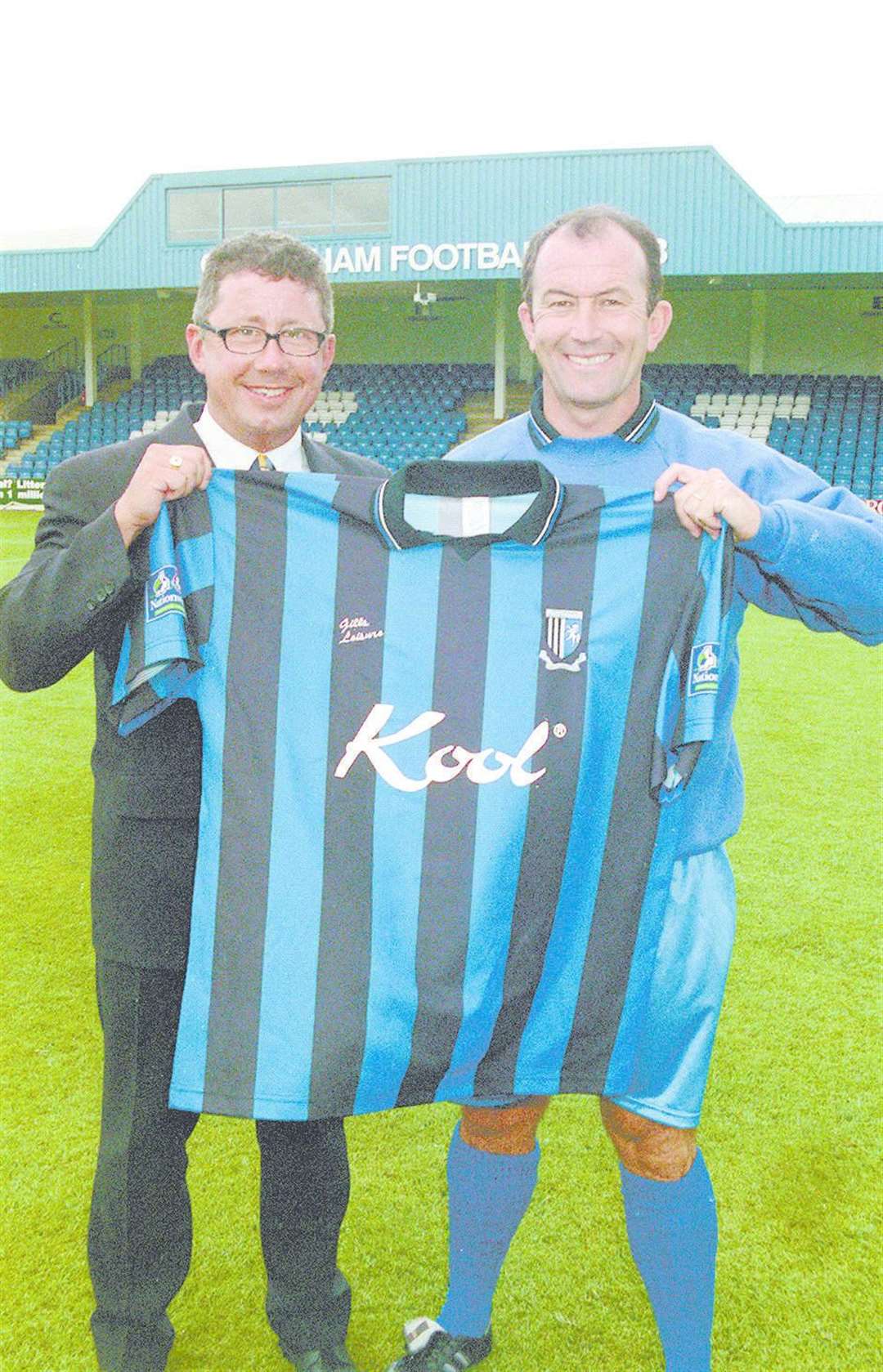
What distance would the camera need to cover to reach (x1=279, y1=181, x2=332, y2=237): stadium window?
21484 mm

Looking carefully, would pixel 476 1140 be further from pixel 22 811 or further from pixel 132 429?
pixel 132 429

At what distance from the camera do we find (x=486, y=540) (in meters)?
1.83

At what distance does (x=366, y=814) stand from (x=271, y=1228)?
0.90 meters

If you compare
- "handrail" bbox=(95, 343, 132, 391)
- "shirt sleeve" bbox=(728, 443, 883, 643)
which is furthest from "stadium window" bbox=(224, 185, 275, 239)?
"shirt sleeve" bbox=(728, 443, 883, 643)

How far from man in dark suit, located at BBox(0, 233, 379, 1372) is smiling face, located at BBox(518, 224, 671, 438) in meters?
0.41

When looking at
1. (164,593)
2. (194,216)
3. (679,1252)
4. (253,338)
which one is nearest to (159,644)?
(164,593)

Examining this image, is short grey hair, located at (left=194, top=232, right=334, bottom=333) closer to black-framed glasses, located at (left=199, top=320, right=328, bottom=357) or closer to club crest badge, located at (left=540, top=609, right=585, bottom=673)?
black-framed glasses, located at (left=199, top=320, right=328, bottom=357)

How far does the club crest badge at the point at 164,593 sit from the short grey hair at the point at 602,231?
815 millimetres

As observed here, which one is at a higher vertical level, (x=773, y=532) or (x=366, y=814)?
(x=773, y=532)

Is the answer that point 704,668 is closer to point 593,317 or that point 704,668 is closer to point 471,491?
point 471,491

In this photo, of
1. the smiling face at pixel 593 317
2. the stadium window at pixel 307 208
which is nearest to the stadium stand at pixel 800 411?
the stadium window at pixel 307 208

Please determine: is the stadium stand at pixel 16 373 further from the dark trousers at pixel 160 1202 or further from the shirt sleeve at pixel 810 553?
the shirt sleeve at pixel 810 553

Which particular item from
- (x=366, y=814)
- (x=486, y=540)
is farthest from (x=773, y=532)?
(x=366, y=814)

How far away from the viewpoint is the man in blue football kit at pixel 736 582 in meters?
1.94
